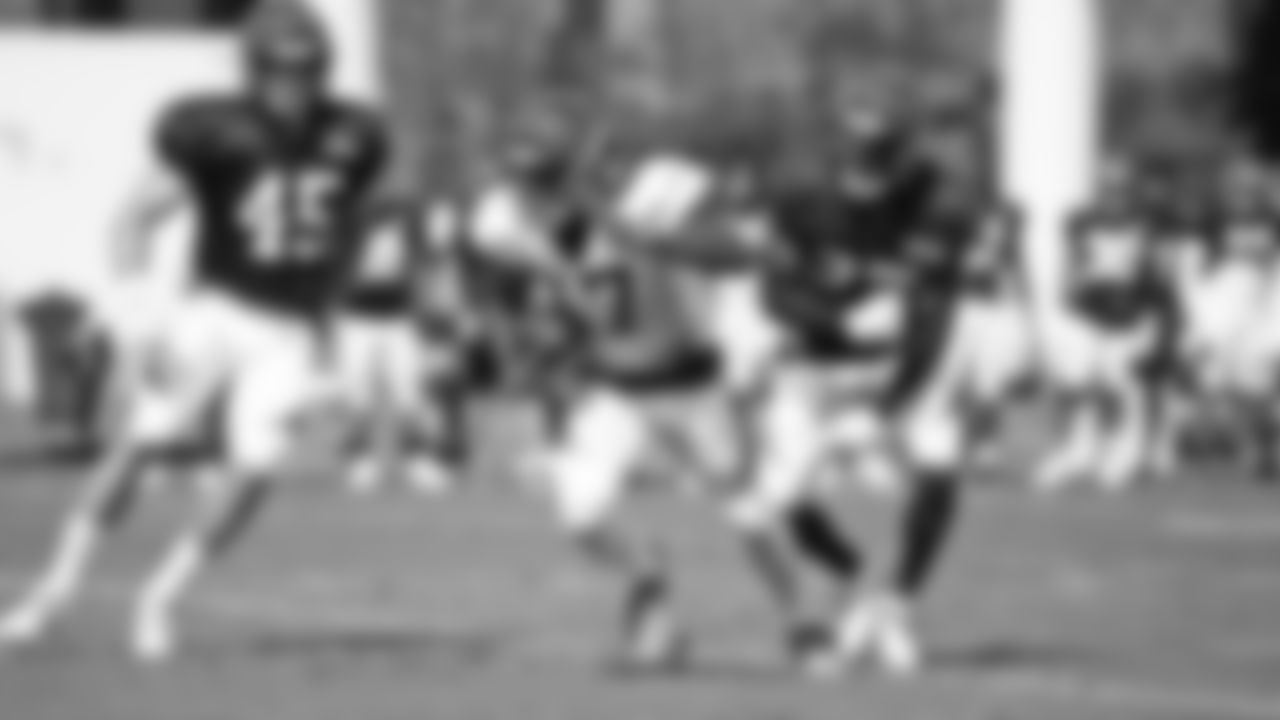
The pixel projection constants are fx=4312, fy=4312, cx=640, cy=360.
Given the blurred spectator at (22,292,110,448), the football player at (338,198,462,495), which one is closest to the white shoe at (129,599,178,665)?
the football player at (338,198,462,495)

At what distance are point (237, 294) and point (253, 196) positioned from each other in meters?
0.31

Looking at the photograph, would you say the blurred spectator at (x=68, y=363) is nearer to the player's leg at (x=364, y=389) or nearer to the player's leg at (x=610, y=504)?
the player's leg at (x=364, y=389)

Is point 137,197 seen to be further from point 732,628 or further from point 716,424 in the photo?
point 732,628

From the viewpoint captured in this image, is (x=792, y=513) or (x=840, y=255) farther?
(x=840, y=255)

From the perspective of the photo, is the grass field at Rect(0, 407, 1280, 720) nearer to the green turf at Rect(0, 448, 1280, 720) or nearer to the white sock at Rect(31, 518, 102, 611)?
the green turf at Rect(0, 448, 1280, 720)

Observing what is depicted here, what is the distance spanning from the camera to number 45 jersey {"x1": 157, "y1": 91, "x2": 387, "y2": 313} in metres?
13.2

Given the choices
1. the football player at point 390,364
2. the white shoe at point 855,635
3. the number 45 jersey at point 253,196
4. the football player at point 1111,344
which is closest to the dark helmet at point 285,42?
the number 45 jersey at point 253,196

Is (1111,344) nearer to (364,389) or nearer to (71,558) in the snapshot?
(364,389)

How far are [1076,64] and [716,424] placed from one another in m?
20.4

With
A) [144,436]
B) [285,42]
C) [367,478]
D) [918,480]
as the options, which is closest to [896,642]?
[918,480]

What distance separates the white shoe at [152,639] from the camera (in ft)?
42.5

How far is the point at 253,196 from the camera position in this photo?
13.3 meters

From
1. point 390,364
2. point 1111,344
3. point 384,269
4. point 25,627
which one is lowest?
point 1111,344

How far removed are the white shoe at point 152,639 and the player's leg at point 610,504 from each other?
129 centimetres
